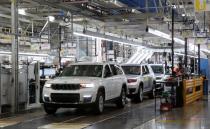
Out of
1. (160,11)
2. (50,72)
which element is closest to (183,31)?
(160,11)

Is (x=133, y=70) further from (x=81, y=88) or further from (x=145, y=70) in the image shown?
(x=81, y=88)

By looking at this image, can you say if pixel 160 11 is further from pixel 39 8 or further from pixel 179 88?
pixel 39 8

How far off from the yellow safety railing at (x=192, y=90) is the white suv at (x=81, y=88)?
3680 mm

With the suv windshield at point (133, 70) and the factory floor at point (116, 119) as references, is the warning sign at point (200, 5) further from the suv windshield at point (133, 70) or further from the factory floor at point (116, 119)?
the suv windshield at point (133, 70)

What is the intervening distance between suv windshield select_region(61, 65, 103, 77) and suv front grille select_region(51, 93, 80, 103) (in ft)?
4.63

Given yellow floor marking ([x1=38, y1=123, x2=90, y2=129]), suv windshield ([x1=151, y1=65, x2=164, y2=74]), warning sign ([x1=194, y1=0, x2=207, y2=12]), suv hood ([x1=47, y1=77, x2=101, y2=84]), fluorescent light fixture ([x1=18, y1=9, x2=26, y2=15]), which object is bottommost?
yellow floor marking ([x1=38, y1=123, x2=90, y2=129])

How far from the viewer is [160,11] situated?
771 inches

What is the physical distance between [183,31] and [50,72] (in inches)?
323

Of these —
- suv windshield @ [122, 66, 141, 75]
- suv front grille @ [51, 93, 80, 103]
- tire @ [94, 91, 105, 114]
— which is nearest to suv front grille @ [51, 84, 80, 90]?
suv front grille @ [51, 93, 80, 103]

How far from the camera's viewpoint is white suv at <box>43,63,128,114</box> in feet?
45.6

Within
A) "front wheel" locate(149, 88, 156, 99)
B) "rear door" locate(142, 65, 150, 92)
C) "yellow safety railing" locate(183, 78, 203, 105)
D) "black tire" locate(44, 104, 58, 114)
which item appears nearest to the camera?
"black tire" locate(44, 104, 58, 114)

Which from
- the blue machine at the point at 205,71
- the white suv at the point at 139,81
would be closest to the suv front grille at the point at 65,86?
the white suv at the point at 139,81

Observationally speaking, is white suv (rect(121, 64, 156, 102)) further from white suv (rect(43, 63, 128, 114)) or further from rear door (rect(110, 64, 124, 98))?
white suv (rect(43, 63, 128, 114))

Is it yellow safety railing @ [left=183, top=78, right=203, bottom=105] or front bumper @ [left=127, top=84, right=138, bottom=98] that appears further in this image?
front bumper @ [left=127, top=84, right=138, bottom=98]
